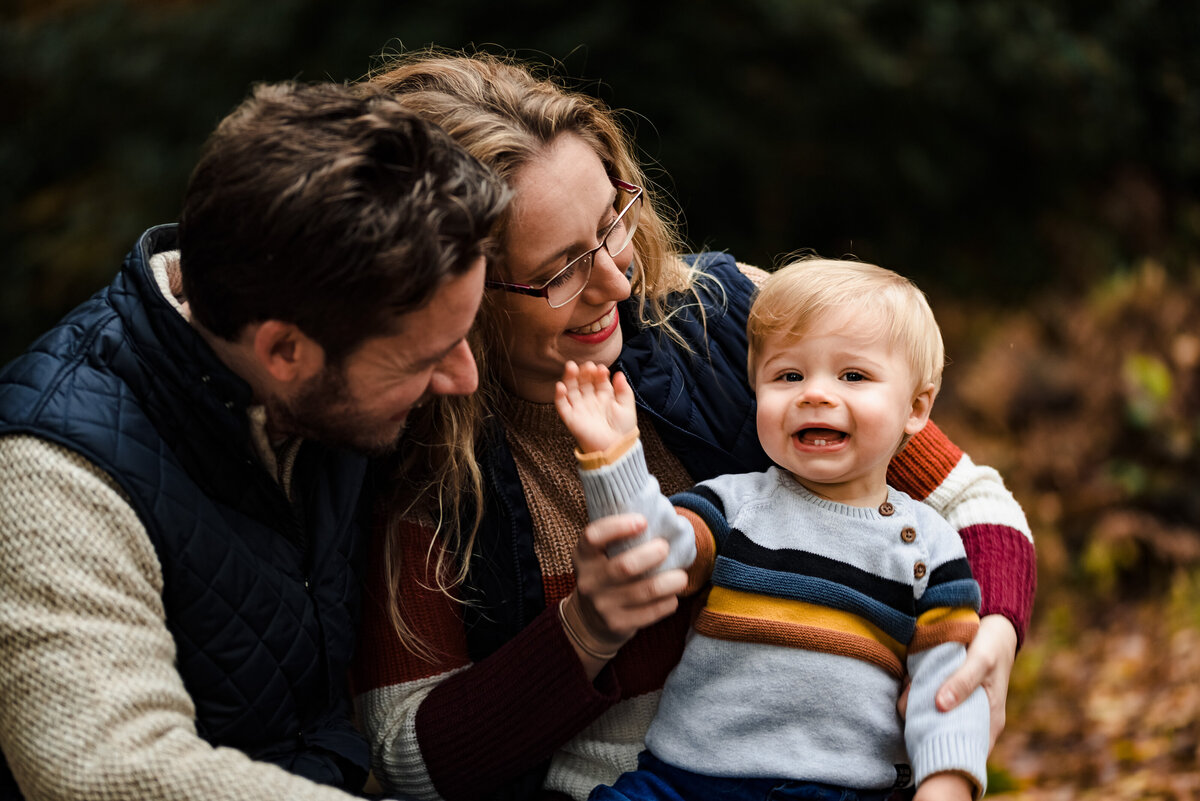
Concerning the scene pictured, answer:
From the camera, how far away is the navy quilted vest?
6.15 ft

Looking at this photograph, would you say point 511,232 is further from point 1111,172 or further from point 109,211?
point 1111,172

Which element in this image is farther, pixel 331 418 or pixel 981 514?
pixel 981 514

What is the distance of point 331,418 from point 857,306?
985 millimetres

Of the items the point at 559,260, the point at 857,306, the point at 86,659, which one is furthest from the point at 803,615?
the point at 86,659

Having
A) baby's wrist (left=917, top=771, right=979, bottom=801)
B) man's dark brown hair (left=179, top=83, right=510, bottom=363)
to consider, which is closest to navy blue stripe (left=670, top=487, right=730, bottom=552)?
baby's wrist (left=917, top=771, right=979, bottom=801)

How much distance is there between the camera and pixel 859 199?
5891mm

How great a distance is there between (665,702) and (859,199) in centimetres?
414

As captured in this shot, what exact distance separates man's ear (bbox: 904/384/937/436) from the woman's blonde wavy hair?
781 mm

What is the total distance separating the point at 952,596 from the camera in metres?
2.11

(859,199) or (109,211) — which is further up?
(859,199)

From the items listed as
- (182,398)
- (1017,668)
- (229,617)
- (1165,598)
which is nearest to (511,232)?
(182,398)

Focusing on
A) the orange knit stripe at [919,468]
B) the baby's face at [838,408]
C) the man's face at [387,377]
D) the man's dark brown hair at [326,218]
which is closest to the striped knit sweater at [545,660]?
the orange knit stripe at [919,468]

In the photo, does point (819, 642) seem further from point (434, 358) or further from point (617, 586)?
point (434, 358)

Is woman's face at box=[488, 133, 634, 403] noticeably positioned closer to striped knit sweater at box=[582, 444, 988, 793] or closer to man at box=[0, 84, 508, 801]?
man at box=[0, 84, 508, 801]
